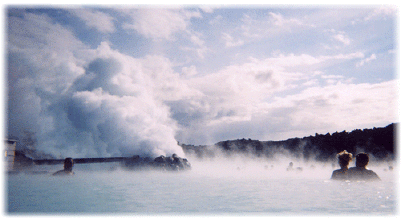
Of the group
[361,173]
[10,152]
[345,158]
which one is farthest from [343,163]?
[10,152]

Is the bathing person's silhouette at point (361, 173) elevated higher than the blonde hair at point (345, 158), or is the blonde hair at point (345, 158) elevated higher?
the blonde hair at point (345, 158)

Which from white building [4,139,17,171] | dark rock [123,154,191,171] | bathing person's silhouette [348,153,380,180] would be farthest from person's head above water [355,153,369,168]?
white building [4,139,17,171]

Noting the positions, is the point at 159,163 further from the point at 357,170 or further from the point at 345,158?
the point at 357,170

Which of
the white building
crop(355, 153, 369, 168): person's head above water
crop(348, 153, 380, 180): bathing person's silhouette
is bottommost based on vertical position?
crop(348, 153, 380, 180): bathing person's silhouette

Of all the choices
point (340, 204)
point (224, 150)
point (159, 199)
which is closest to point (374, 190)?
point (340, 204)

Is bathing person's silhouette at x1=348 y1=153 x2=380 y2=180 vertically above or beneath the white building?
beneath

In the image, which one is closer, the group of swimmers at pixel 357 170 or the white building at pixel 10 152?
the group of swimmers at pixel 357 170

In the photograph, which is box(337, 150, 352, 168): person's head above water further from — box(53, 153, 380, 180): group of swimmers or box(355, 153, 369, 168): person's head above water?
box(355, 153, 369, 168): person's head above water

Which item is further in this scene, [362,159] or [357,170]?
[357,170]

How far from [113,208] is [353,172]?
1011 centimetres

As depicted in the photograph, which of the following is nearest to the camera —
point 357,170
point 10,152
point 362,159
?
point 362,159

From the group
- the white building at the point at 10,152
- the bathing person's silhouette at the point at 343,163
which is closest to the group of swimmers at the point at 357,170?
the bathing person's silhouette at the point at 343,163

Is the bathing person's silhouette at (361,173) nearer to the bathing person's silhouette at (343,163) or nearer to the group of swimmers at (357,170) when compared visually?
the group of swimmers at (357,170)

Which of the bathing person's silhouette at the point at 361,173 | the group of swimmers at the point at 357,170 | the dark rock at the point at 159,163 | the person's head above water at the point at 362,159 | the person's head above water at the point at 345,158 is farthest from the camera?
the dark rock at the point at 159,163
